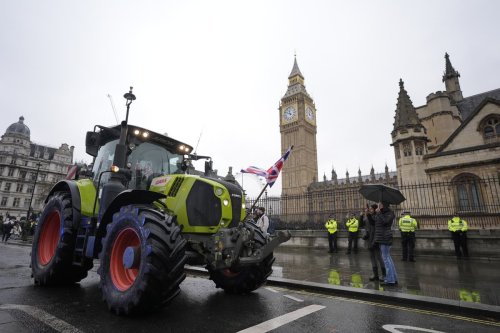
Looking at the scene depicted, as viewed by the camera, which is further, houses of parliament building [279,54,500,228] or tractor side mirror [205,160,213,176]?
houses of parliament building [279,54,500,228]

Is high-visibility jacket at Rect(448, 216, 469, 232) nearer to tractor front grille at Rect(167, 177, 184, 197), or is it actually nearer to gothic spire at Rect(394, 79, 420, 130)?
gothic spire at Rect(394, 79, 420, 130)

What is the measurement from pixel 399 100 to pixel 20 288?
23.0 metres

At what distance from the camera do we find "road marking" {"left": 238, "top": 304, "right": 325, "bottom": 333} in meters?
3.35

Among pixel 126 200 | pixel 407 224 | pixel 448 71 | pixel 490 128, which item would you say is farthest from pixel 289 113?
pixel 126 200

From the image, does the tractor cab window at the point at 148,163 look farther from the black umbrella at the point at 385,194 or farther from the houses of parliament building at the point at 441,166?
the houses of parliament building at the point at 441,166

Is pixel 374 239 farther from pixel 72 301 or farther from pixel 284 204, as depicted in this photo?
pixel 284 204

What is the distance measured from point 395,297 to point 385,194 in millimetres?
2786

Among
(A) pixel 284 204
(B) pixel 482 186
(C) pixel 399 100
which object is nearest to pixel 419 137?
(C) pixel 399 100

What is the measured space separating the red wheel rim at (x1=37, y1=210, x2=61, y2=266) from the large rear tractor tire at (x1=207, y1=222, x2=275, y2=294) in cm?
381

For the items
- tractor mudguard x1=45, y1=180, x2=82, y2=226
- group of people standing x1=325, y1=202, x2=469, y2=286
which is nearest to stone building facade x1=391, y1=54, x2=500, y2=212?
group of people standing x1=325, y1=202, x2=469, y2=286

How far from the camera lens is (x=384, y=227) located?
Result: 21.9 ft

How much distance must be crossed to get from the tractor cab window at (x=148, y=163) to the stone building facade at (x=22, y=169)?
6184cm

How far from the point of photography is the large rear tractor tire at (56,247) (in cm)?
514

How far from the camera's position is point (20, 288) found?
517 cm
